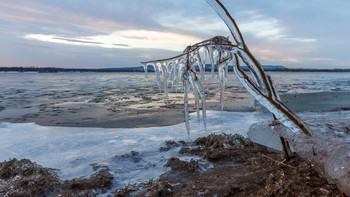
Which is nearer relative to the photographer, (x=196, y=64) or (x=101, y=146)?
(x=196, y=64)

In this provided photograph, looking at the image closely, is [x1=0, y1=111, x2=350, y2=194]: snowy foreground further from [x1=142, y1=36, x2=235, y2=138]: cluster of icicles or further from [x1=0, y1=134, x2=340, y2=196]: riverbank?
[x1=142, y1=36, x2=235, y2=138]: cluster of icicles

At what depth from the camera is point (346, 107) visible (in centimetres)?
737

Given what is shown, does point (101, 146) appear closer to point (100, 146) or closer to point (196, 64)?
point (100, 146)

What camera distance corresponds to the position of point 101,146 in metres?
4.28

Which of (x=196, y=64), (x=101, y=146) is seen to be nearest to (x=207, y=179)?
(x=196, y=64)

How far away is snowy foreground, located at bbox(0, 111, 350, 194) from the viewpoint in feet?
10.5

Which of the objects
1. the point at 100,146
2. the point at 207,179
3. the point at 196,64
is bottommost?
the point at 100,146

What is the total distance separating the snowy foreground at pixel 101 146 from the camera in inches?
126

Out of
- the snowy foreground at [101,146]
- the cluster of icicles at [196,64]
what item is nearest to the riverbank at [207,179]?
the snowy foreground at [101,146]

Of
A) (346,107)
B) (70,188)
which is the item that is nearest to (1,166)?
(70,188)

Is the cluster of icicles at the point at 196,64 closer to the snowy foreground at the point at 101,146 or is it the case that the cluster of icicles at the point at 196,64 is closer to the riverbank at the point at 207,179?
the riverbank at the point at 207,179

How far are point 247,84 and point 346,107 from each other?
802 cm

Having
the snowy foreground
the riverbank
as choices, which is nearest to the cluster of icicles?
the riverbank

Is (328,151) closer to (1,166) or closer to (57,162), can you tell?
(57,162)
